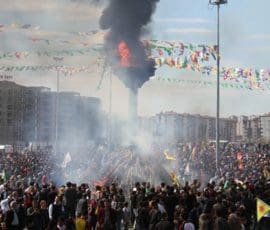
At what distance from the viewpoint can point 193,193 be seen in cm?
1666

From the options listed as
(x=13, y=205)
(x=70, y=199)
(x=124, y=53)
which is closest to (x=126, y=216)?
(x=70, y=199)

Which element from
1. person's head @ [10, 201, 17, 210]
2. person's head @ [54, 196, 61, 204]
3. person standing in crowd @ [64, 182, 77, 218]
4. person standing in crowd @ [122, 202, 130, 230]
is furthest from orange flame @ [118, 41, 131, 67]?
person's head @ [10, 201, 17, 210]

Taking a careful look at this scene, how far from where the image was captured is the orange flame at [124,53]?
31234 millimetres

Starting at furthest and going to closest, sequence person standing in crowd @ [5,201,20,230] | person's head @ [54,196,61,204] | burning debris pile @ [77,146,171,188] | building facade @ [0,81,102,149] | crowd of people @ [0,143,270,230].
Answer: building facade @ [0,81,102,149] < burning debris pile @ [77,146,171,188] < person's head @ [54,196,61,204] < person standing in crowd @ [5,201,20,230] < crowd of people @ [0,143,270,230]

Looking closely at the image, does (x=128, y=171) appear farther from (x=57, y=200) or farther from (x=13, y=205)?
(x=13, y=205)

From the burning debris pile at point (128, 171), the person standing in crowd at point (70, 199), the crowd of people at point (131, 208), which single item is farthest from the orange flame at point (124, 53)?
the person standing in crowd at point (70, 199)

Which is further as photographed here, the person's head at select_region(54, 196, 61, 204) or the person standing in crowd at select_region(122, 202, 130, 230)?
the person standing in crowd at select_region(122, 202, 130, 230)

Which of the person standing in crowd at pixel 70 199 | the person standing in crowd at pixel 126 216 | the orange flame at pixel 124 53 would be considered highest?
the orange flame at pixel 124 53

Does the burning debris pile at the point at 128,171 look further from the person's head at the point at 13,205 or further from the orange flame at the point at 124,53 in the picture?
the person's head at the point at 13,205

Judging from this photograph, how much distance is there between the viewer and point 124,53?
32.0 meters

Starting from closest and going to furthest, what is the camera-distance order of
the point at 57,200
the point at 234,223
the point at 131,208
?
the point at 234,223 → the point at 57,200 → the point at 131,208

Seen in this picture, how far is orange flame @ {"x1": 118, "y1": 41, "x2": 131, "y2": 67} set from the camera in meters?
31.2

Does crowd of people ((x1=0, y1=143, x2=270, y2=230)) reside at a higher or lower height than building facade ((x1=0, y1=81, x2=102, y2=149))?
lower

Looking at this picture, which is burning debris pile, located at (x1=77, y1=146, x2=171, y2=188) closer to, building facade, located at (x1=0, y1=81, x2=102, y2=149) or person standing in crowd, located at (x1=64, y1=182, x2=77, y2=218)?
person standing in crowd, located at (x1=64, y1=182, x2=77, y2=218)
